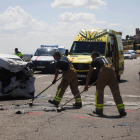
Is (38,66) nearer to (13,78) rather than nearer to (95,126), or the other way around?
(13,78)

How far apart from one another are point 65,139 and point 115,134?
94 cm

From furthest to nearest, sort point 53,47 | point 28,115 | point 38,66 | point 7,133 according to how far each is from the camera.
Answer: point 53,47
point 38,66
point 28,115
point 7,133

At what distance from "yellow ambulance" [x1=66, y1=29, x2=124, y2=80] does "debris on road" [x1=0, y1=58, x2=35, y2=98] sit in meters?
4.85

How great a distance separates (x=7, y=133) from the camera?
5688 mm

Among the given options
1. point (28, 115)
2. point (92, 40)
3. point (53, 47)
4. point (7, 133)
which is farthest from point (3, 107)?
Answer: point (53, 47)

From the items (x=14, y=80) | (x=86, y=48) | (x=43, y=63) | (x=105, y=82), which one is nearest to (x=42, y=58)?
(x=43, y=63)

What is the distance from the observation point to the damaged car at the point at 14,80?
10469 mm

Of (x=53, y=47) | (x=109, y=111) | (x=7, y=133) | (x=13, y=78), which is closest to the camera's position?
(x=7, y=133)

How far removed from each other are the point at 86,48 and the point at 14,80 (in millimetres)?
6498

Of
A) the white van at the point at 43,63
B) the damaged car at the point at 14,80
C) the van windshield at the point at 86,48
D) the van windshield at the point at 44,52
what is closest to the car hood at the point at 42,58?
the white van at the point at 43,63

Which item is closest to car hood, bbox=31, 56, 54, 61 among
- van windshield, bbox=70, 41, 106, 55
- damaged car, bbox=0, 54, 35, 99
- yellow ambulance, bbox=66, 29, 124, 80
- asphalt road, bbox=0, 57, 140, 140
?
yellow ambulance, bbox=66, 29, 124, 80

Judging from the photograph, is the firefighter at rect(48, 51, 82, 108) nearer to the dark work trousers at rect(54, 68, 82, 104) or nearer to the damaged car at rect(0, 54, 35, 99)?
the dark work trousers at rect(54, 68, 82, 104)

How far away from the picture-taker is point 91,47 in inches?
643

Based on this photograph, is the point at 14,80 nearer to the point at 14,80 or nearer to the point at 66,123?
the point at 14,80
